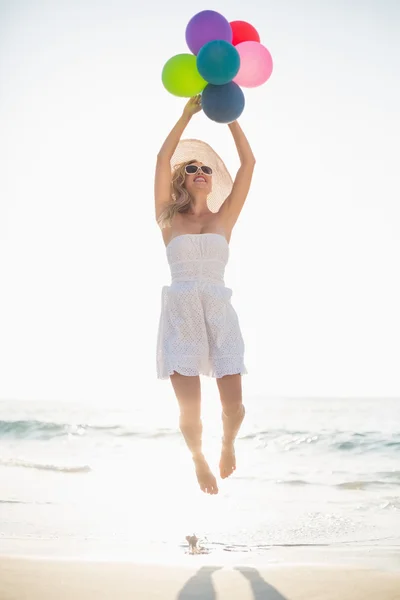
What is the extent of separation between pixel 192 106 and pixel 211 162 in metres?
0.50

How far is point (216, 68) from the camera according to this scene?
433cm

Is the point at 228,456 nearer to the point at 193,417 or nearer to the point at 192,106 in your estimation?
the point at 193,417

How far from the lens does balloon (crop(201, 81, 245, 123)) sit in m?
4.47

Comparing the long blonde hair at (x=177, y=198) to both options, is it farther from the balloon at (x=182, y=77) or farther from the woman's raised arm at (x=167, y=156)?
the balloon at (x=182, y=77)

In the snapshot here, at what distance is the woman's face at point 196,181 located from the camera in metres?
4.97

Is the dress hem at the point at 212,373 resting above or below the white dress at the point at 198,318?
below

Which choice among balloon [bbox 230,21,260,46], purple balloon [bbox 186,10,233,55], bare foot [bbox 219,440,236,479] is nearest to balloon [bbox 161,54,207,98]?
purple balloon [bbox 186,10,233,55]

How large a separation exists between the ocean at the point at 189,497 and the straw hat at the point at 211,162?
2717 mm

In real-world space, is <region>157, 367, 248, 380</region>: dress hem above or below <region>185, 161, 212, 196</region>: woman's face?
below

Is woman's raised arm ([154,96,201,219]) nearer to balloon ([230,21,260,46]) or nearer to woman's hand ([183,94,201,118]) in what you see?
woman's hand ([183,94,201,118])

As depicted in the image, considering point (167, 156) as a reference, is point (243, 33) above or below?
above

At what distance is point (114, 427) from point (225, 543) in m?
15.7

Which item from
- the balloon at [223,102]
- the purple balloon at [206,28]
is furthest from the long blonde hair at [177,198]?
the purple balloon at [206,28]

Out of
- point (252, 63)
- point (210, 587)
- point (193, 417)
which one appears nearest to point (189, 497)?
point (193, 417)
